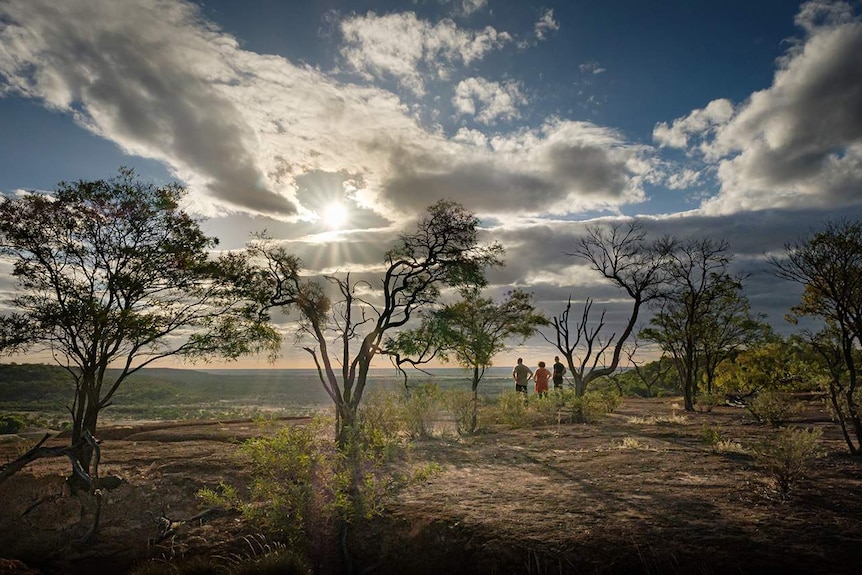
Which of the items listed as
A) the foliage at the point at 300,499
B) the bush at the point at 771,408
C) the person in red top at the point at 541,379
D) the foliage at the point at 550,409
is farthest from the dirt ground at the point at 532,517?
the person in red top at the point at 541,379

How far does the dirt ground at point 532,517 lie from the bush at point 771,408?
2834 mm

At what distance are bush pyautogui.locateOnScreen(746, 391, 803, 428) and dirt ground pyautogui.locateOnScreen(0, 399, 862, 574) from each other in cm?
283

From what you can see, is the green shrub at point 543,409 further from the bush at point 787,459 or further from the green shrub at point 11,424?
the green shrub at point 11,424

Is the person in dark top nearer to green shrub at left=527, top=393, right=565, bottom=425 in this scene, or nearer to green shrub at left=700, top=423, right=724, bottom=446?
green shrub at left=527, top=393, right=565, bottom=425

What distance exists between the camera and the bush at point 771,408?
17031 mm

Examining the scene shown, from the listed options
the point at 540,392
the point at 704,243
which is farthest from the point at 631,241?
the point at 540,392

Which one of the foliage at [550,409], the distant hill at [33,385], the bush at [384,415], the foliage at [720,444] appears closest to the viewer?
the foliage at [720,444]

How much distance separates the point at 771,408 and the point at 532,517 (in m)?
14.2

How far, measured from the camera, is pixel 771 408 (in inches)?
686

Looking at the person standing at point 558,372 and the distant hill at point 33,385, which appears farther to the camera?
the distant hill at point 33,385

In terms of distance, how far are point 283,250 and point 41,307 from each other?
695 cm

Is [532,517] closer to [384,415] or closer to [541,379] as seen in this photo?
[384,415]

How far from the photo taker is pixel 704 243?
95.7 ft

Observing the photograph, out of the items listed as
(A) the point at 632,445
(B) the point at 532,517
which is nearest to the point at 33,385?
(A) the point at 632,445
